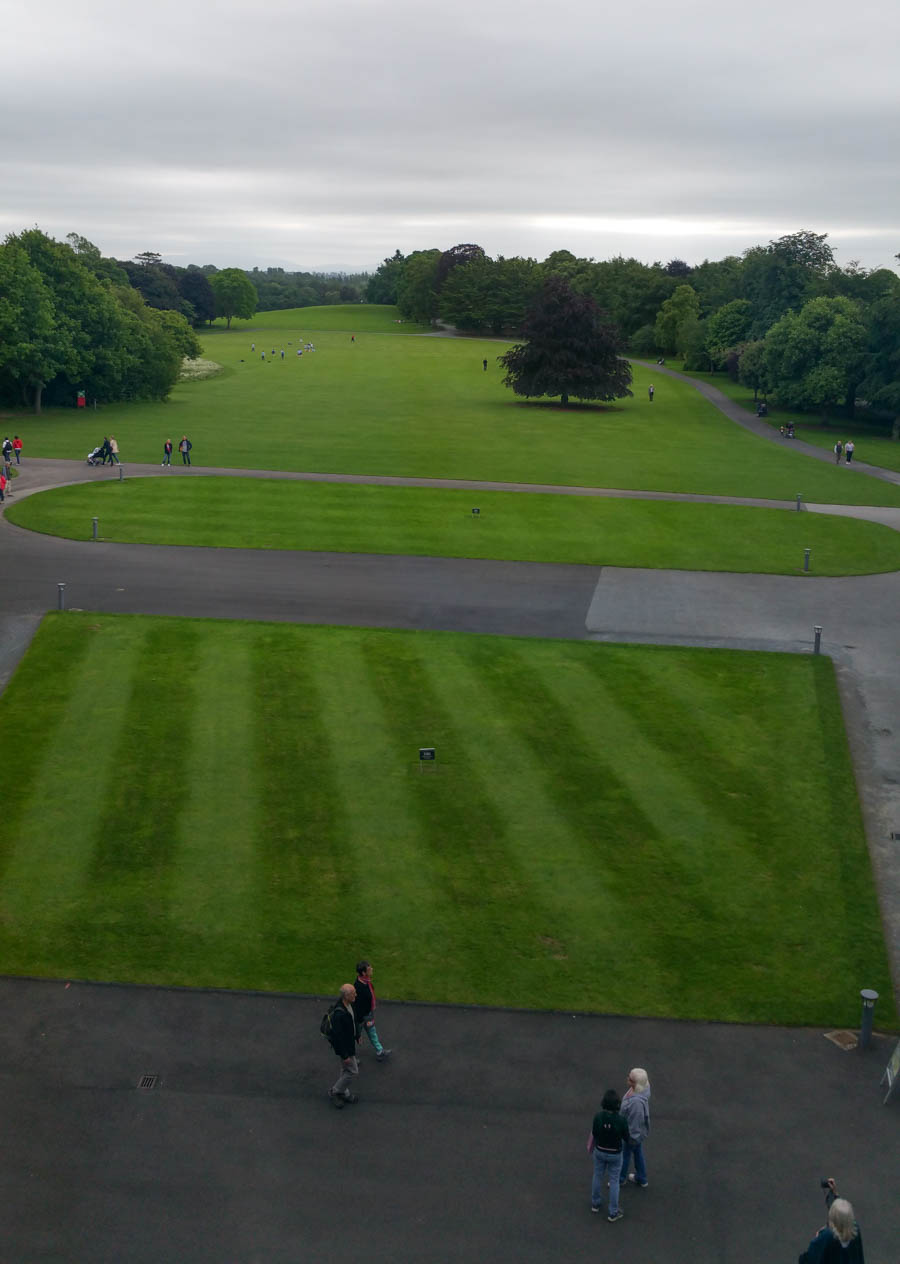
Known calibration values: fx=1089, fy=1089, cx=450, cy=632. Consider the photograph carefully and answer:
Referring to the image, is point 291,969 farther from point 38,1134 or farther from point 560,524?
point 560,524

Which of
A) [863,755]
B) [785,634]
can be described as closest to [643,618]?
[785,634]

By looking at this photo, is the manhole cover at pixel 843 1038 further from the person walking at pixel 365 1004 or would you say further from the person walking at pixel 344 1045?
the person walking at pixel 344 1045

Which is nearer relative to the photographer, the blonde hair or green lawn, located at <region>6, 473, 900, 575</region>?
the blonde hair

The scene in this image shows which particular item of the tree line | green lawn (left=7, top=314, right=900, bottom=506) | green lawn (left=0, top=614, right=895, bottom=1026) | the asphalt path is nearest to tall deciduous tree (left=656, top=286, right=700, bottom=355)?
the tree line

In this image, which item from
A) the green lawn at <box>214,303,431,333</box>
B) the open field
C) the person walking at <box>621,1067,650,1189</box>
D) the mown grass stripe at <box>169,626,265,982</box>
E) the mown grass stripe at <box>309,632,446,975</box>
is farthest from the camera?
the green lawn at <box>214,303,431,333</box>

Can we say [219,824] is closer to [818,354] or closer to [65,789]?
[65,789]

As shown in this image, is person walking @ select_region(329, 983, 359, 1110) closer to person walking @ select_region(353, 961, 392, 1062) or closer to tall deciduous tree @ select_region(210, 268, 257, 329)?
person walking @ select_region(353, 961, 392, 1062)

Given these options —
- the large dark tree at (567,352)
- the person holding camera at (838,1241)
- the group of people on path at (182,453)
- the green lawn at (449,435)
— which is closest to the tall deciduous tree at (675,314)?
the green lawn at (449,435)
